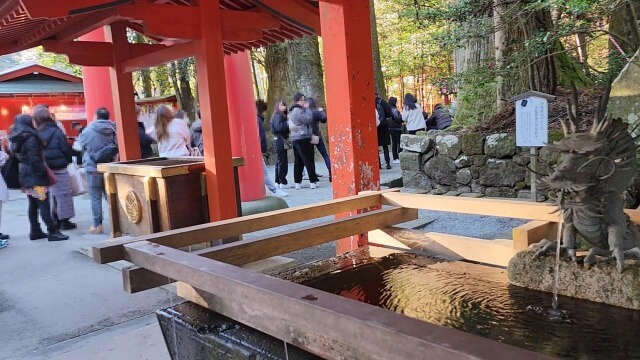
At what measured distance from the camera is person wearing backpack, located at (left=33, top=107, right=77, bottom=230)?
6664mm

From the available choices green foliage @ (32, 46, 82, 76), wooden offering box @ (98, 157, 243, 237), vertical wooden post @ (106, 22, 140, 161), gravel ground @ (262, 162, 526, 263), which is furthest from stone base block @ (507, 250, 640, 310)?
green foliage @ (32, 46, 82, 76)

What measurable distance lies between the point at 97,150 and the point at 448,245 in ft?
17.8

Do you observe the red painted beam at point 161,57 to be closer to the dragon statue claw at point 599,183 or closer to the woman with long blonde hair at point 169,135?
the woman with long blonde hair at point 169,135

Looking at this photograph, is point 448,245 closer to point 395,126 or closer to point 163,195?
point 163,195

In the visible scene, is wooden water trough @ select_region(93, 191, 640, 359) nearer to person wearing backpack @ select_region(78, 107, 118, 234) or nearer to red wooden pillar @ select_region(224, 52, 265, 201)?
red wooden pillar @ select_region(224, 52, 265, 201)

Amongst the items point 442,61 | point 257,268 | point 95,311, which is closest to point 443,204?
point 257,268

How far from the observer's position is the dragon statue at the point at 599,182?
1.86 meters

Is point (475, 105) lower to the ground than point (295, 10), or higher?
lower

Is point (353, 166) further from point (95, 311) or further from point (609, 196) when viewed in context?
point (95, 311)

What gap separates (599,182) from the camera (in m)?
1.88

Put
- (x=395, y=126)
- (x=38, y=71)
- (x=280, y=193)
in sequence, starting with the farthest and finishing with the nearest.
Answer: (x=38, y=71), (x=395, y=126), (x=280, y=193)

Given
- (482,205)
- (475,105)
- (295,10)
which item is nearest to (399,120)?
(475,105)

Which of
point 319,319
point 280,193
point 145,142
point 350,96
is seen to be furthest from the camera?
point 280,193

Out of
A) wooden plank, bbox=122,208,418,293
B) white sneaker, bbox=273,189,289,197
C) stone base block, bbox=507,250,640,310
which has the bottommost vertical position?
Result: white sneaker, bbox=273,189,289,197
